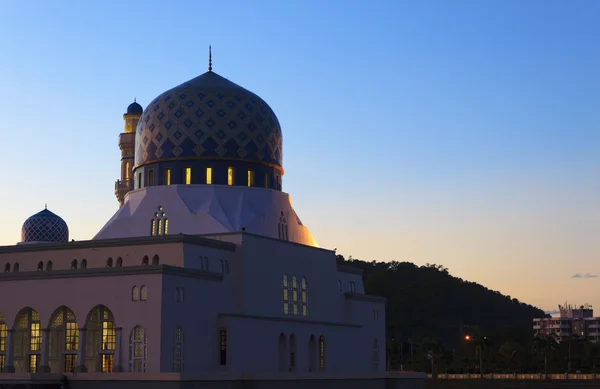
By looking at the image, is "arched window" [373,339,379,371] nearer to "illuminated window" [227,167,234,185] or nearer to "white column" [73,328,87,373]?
"illuminated window" [227,167,234,185]

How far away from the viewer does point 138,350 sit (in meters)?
42.4

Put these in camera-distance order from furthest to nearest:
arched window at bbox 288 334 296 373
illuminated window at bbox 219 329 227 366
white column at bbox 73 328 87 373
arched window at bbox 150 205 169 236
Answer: arched window at bbox 150 205 169 236
arched window at bbox 288 334 296 373
illuminated window at bbox 219 329 227 366
white column at bbox 73 328 87 373

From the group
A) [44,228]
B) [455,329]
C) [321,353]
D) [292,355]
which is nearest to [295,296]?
[292,355]

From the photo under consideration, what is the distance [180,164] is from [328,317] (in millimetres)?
11057

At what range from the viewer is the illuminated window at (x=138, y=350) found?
42219 millimetres

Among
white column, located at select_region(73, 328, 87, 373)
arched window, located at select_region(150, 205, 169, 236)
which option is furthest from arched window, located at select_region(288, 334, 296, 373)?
white column, located at select_region(73, 328, 87, 373)

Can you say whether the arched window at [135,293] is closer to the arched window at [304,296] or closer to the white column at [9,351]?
the white column at [9,351]

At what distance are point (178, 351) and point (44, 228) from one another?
15.5 metres

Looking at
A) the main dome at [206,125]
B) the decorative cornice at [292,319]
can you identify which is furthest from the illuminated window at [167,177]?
the decorative cornice at [292,319]

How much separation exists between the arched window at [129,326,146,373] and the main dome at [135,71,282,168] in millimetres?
12227

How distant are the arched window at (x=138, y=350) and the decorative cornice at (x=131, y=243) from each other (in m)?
4.59

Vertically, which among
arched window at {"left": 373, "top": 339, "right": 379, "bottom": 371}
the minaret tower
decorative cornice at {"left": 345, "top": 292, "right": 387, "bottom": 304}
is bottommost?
arched window at {"left": 373, "top": 339, "right": 379, "bottom": 371}

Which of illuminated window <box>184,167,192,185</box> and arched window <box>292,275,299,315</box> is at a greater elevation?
illuminated window <box>184,167,192,185</box>

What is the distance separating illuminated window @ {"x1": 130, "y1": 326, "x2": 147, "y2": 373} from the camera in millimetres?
42219
